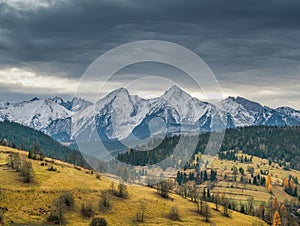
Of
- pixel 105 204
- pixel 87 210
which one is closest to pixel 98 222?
pixel 87 210

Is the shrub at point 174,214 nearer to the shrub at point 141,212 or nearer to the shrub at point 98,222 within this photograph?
the shrub at point 141,212

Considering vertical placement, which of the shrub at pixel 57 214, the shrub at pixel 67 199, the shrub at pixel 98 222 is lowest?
the shrub at pixel 98 222

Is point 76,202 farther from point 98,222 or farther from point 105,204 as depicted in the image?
point 98,222

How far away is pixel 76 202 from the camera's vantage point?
166625 mm

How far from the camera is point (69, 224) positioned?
483 feet

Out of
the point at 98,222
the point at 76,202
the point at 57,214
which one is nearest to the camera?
the point at 57,214

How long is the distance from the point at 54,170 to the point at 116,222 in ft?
171

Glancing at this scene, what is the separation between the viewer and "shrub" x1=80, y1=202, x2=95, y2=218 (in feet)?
524

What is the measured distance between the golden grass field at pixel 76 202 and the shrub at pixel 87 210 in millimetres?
1854

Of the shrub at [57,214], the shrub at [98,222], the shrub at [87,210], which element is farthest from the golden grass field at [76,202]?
the shrub at [98,222]

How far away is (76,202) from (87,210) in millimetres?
7730

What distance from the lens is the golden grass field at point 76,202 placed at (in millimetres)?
147750

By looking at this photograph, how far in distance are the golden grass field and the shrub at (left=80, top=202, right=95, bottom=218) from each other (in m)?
1.85

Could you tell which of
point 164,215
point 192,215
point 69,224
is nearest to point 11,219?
point 69,224
